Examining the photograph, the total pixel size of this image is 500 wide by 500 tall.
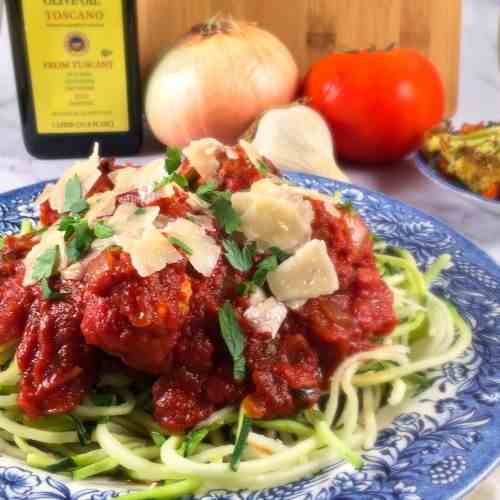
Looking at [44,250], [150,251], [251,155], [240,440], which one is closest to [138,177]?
[251,155]

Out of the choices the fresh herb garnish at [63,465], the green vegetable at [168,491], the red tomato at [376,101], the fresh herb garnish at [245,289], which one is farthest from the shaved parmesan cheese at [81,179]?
the red tomato at [376,101]

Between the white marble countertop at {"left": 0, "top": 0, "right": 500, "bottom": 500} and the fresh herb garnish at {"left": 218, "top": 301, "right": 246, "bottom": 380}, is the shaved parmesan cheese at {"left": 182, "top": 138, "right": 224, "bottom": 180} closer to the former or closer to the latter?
the fresh herb garnish at {"left": 218, "top": 301, "right": 246, "bottom": 380}

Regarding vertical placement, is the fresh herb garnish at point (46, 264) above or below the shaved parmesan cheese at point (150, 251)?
below

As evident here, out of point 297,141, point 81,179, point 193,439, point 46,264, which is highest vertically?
point 81,179

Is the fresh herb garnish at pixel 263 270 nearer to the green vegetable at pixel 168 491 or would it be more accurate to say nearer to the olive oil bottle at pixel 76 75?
the green vegetable at pixel 168 491

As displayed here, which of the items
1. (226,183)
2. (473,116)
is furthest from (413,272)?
(473,116)

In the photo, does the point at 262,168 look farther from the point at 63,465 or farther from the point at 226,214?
the point at 63,465
